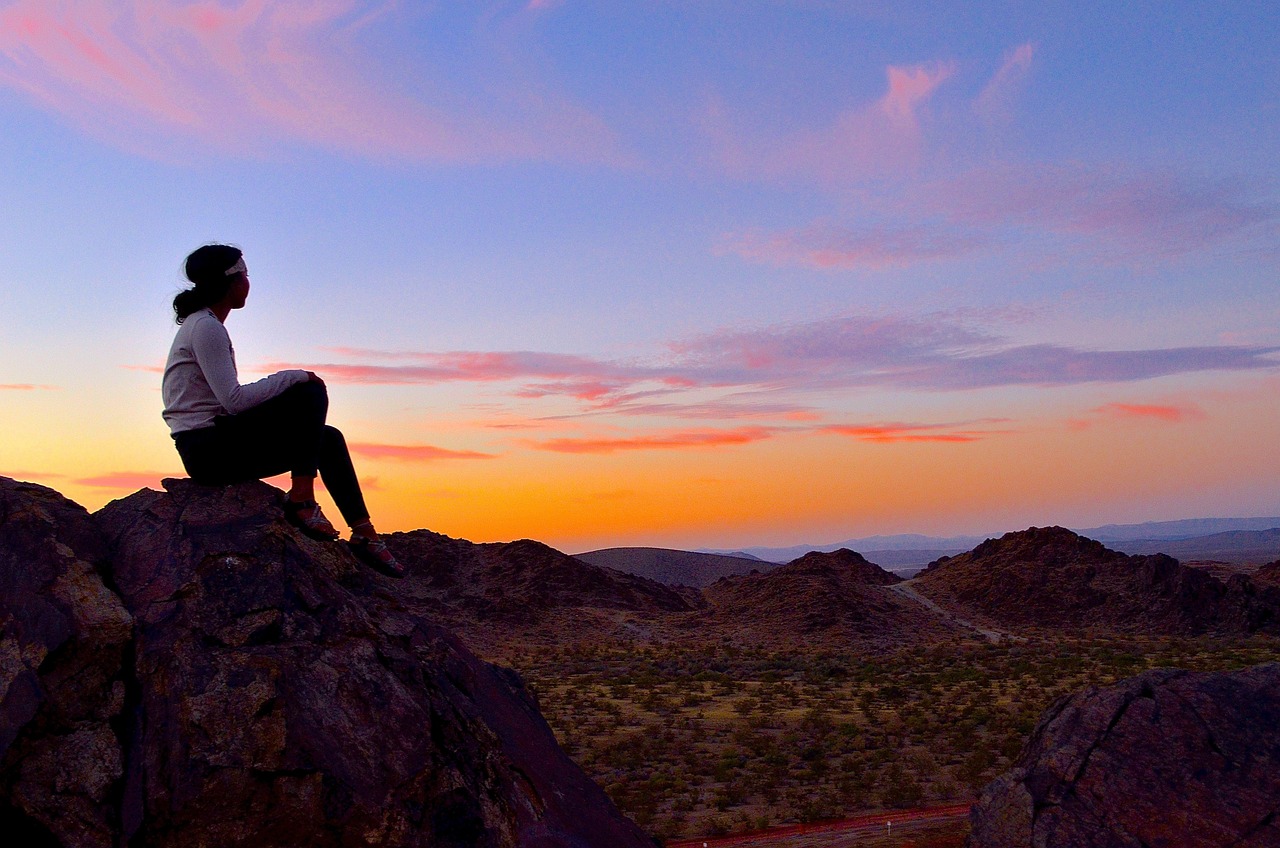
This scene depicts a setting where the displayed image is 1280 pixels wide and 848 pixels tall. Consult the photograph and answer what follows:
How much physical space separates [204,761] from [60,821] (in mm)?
742

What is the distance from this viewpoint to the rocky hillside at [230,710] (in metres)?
4.84

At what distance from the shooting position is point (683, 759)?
1877 centimetres

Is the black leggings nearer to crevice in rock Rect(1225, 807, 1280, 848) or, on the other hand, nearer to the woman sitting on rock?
the woman sitting on rock

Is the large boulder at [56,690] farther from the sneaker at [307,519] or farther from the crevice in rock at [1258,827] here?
the crevice in rock at [1258,827]

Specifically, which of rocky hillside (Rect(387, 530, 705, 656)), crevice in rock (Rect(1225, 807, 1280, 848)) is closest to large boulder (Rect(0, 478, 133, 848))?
crevice in rock (Rect(1225, 807, 1280, 848))

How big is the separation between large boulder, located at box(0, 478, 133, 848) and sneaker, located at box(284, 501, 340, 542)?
1186 millimetres

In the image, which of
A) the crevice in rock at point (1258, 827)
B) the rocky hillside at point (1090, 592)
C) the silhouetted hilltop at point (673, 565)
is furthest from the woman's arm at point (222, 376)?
the silhouetted hilltop at point (673, 565)

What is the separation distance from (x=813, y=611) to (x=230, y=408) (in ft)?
159

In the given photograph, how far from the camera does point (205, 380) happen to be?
20.1 ft

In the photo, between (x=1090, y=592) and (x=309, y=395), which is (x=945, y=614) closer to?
(x=1090, y=592)

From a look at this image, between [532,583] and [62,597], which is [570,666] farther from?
[62,597]

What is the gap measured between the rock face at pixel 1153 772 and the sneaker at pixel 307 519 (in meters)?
6.27

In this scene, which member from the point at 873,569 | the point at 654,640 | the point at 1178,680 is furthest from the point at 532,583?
the point at 1178,680

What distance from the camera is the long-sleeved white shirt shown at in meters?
5.98
